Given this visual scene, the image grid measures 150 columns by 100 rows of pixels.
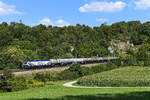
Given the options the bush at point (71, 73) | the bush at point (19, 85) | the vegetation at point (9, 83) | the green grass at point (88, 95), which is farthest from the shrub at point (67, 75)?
the green grass at point (88, 95)

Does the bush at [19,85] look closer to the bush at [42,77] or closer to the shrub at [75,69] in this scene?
the bush at [42,77]

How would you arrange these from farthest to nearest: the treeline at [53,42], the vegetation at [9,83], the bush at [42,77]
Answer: the treeline at [53,42], the bush at [42,77], the vegetation at [9,83]

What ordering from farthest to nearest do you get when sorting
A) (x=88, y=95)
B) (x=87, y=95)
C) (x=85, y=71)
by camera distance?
1. (x=85, y=71)
2. (x=88, y=95)
3. (x=87, y=95)

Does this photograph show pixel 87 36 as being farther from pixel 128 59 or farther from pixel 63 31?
pixel 128 59

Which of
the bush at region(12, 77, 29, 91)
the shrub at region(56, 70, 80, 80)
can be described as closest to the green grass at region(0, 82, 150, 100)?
the bush at region(12, 77, 29, 91)

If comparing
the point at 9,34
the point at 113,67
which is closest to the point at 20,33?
the point at 9,34

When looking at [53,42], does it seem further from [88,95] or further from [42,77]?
[88,95]

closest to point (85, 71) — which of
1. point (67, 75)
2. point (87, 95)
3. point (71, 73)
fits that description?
point (71, 73)

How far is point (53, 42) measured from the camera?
133375 mm

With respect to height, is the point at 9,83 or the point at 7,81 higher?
the point at 7,81

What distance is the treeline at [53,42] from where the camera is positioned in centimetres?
8700

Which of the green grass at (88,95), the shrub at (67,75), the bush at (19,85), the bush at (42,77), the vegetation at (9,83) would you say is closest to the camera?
the green grass at (88,95)

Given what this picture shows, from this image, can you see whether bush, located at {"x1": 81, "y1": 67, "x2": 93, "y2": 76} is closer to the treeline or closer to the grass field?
the treeline

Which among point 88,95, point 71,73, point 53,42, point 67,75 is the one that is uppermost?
point 53,42
